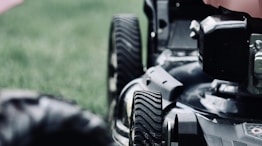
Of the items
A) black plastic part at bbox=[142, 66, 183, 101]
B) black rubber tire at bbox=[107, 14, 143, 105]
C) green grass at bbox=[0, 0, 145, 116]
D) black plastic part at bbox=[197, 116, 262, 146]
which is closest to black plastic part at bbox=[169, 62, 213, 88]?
black plastic part at bbox=[142, 66, 183, 101]

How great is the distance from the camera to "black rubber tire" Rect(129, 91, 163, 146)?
7.26 ft

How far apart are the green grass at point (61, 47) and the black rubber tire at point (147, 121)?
63.5 inches

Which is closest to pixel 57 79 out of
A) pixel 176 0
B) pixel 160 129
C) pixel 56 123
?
pixel 176 0

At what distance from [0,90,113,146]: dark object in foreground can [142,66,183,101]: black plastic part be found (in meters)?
1.58

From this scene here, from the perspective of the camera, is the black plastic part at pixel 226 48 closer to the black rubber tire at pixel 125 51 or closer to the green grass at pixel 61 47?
the black rubber tire at pixel 125 51

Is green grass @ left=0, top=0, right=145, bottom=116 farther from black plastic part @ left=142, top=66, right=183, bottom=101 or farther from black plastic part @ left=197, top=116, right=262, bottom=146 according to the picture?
black plastic part @ left=197, top=116, right=262, bottom=146

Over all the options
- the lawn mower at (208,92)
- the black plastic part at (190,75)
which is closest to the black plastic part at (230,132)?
the lawn mower at (208,92)

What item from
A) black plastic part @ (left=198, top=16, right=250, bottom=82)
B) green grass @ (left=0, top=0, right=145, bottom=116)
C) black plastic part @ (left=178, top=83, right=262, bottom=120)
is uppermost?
black plastic part @ (left=198, top=16, right=250, bottom=82)

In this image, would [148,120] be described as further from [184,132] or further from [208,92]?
[208,92]

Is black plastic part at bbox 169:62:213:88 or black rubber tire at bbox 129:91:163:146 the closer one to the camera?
black rubber tire at bbox 129:91:163:146

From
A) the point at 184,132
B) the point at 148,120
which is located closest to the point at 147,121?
the point at 148,120

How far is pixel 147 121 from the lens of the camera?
7.34ft

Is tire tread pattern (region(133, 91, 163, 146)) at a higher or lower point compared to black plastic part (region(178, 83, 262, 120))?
higher

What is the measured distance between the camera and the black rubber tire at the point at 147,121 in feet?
7.26
